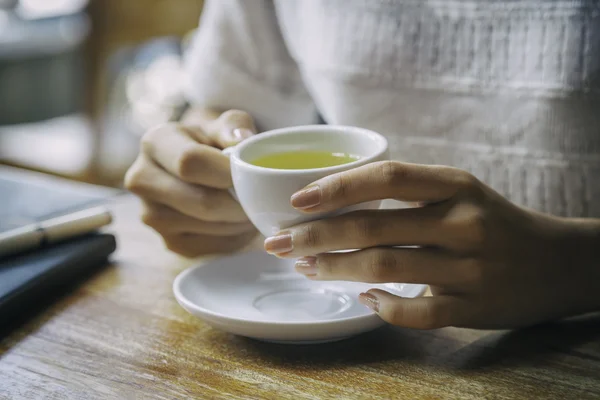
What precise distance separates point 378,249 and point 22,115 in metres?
3.28

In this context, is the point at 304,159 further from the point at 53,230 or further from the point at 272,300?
the point at 53,230

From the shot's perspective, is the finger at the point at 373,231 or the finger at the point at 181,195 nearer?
the finger at the point at 373,231

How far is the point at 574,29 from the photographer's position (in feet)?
2.61

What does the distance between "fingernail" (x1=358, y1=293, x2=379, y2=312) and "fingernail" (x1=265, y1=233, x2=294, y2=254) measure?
83 mm

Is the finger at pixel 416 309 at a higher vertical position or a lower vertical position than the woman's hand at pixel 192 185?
lower

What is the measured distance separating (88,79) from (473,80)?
6.61 feet

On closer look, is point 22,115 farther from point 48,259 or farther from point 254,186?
point 254,186

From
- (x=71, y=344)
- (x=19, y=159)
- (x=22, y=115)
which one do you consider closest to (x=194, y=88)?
(x=71, y=344)

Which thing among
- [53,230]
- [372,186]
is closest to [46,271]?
[53,230]

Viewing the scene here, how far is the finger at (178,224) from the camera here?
2.79ft

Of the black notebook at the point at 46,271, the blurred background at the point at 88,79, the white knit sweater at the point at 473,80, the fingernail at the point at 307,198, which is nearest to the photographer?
the fingernail at the point at 307,198

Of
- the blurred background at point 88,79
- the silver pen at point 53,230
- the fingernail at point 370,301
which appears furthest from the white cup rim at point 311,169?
the blurred background at point 88,79

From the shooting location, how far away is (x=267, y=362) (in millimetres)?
614

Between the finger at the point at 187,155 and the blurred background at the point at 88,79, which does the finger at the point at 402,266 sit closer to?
the finger at the point at 187,155
